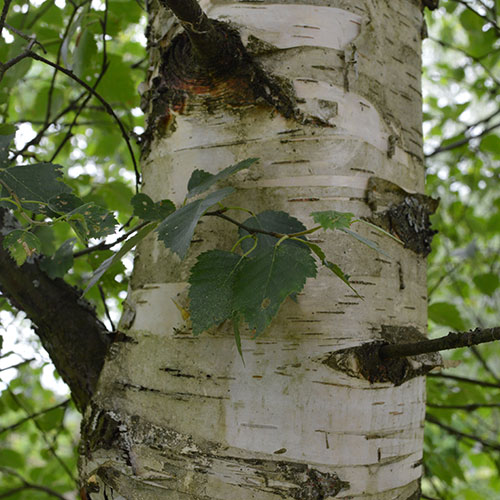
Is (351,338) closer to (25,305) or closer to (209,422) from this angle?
(209,422)

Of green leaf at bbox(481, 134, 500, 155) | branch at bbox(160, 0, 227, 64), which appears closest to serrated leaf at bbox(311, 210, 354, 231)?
branch at bbox(160, 0, 227, 64)

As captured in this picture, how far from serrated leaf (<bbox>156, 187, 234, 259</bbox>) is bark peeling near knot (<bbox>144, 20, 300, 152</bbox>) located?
0.22m

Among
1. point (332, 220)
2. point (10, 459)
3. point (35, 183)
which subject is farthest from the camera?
point (10, 459)

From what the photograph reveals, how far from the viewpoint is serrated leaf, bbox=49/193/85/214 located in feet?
2.08

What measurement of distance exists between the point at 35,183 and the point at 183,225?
22 cm

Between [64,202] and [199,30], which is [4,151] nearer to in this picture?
[64,202]

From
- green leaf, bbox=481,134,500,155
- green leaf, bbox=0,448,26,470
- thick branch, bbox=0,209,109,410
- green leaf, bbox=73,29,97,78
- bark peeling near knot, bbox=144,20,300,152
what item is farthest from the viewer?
green leaf, bbox=481,134,500,155

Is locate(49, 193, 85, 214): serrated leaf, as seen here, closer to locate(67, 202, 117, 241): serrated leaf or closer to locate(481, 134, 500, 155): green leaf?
locate(67, 202, 117, 241): serrated leaf

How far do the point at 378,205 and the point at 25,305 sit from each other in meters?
0.63

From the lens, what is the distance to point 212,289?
0.59 metres

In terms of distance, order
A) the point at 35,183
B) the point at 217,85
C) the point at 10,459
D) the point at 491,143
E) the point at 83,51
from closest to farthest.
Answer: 1. the point at 35,183
2. the point at 217,85
3. the point at 83,51
4. the point at 10,459
5. the point at 491,143

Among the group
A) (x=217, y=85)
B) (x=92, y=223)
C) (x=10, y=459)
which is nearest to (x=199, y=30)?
(x=217, y=85)

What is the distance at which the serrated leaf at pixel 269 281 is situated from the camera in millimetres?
538

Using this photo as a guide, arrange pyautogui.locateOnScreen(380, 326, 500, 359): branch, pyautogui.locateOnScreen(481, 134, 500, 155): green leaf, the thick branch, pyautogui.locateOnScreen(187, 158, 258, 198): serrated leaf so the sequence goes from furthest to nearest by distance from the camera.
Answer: pyautogui.locateOnScreen(481, 134, 500, 155): green leaf → the thick branch → pyautogui.locateOnScreen(187, 158, 258, 198): serrated leaf → pyautogui.locateOnScreen(380, 326, 500, 359): branch
